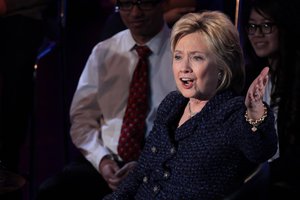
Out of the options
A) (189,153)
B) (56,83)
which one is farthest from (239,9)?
(56,83)

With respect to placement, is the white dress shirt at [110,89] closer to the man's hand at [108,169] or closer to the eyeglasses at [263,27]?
the man's hand at [108,169]

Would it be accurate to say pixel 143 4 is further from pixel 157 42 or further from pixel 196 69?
pixel 196 69

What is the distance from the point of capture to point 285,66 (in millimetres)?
2559

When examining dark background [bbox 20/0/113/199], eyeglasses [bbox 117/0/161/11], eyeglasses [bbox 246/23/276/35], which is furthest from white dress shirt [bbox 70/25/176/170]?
dark background [bbox 20/0/113/199]

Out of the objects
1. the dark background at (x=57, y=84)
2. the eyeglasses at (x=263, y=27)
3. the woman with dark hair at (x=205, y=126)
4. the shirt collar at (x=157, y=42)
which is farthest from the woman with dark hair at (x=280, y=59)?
the dark background at (x=57, y=84)

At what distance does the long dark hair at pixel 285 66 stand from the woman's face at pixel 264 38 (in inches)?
0.6

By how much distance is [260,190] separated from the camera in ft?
4.89

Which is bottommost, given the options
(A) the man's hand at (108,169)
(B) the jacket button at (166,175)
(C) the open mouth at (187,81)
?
(A) the man's hand at (108,169)

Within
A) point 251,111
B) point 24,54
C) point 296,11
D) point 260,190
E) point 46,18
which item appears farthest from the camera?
point 46,18

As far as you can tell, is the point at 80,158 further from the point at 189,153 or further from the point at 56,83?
the point at 56,83

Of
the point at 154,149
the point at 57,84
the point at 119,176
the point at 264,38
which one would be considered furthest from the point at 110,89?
the point at 57,84

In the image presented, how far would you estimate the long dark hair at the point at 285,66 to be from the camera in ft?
8.18

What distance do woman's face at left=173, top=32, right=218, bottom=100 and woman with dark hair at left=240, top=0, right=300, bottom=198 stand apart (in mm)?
561

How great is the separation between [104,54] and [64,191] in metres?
0.61
